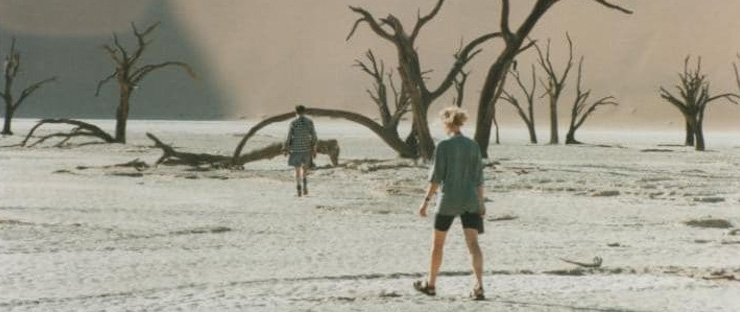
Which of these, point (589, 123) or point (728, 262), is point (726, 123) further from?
point (728, 262)

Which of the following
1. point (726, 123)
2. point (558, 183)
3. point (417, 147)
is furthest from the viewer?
point (726, 123)

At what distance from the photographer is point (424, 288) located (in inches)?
334

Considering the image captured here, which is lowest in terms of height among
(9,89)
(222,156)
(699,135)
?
(222,156)

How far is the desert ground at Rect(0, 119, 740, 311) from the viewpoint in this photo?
851cm

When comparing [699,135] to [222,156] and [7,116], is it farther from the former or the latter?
[7,116]

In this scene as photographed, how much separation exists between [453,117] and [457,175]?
0.38 metres

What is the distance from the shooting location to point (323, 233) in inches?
506

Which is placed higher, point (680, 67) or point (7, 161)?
point (680, 67)

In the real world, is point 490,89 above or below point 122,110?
above

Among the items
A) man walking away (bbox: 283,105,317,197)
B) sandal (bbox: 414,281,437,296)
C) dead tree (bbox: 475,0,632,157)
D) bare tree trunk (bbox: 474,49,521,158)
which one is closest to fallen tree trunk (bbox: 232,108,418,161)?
bare tree trunk (bbox: 474,49,521,158)

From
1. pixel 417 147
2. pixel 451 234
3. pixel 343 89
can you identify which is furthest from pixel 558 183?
pixel 343 89

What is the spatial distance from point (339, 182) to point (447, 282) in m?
11.9

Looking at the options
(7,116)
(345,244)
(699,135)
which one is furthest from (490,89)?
(7,116)

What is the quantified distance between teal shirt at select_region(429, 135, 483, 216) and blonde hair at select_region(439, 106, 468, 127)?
0.32 feet
